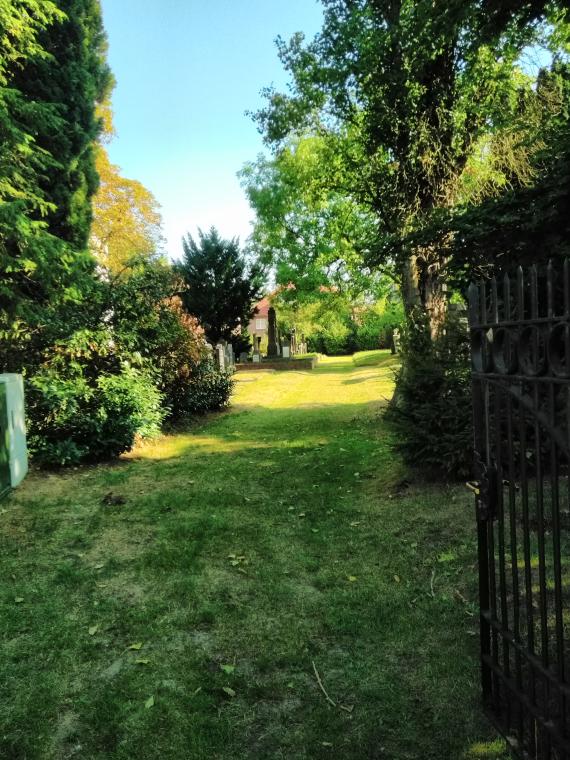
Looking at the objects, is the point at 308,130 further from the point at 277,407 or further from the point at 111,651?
the point at 111,651

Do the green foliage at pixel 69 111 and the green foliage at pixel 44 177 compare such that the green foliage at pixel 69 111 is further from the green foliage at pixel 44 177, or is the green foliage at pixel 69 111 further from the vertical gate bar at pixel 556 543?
the vertical gate bar at pixel 556 543

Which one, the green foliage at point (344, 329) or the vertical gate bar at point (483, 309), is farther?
the green foliage at point (344, 329)

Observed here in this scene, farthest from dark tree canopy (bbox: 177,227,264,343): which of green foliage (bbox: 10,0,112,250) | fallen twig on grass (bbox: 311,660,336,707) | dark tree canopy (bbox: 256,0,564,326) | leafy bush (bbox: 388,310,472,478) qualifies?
fallen twig on grass (bbox: 311,660,336,707)

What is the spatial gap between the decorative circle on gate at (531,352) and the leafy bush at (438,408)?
4595mm

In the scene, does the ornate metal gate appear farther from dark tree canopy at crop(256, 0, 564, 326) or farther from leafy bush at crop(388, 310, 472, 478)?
dark tree canopy at crop(256, 0, 564, 326)

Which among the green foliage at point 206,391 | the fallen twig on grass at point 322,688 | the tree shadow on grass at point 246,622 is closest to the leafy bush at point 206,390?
the green foliage at point 206,391

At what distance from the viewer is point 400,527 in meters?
5.76

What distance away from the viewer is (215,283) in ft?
82.6

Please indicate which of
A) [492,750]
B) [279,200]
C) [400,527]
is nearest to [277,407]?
[400,527]

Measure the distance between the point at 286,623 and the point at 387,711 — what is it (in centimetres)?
115

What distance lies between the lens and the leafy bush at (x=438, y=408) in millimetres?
6609

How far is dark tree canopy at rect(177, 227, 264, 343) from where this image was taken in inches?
987

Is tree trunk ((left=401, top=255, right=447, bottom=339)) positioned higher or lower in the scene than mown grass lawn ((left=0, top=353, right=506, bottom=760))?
higher

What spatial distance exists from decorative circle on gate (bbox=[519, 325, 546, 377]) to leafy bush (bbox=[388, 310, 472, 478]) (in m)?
4.60
